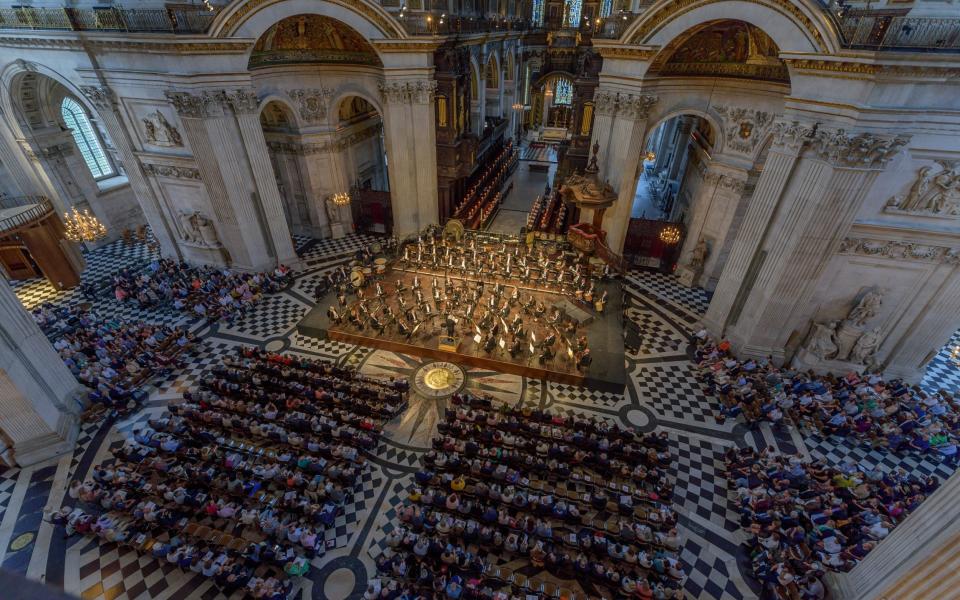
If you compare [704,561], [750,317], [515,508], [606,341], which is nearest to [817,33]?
[750,317]

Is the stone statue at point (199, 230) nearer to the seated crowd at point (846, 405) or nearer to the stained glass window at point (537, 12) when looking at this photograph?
the seated crowd at point (846, 405)

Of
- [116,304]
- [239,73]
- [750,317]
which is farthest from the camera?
[116,304]

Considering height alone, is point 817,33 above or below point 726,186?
above

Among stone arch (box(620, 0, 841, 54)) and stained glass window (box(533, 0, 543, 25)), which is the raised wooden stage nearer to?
stone arch (box(620, 0, 841, 54))

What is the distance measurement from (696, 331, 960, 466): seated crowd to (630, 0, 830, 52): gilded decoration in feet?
32.3

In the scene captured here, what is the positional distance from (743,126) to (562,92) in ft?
104

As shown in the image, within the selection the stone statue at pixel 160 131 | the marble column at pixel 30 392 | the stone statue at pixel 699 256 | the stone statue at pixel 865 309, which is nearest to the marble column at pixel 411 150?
the stone statue at pixel 160 131

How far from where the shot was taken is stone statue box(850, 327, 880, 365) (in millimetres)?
14011

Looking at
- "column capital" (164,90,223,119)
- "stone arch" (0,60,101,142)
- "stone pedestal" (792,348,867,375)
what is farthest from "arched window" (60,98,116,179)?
"stone pedestal" (792,348,867,375)

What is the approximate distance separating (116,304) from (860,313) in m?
28.5

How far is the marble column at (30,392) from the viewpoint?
10.9 meters

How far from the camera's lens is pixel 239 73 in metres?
16.2

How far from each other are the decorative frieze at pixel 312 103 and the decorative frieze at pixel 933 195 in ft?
74.3

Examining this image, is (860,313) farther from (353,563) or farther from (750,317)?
(353,563)
